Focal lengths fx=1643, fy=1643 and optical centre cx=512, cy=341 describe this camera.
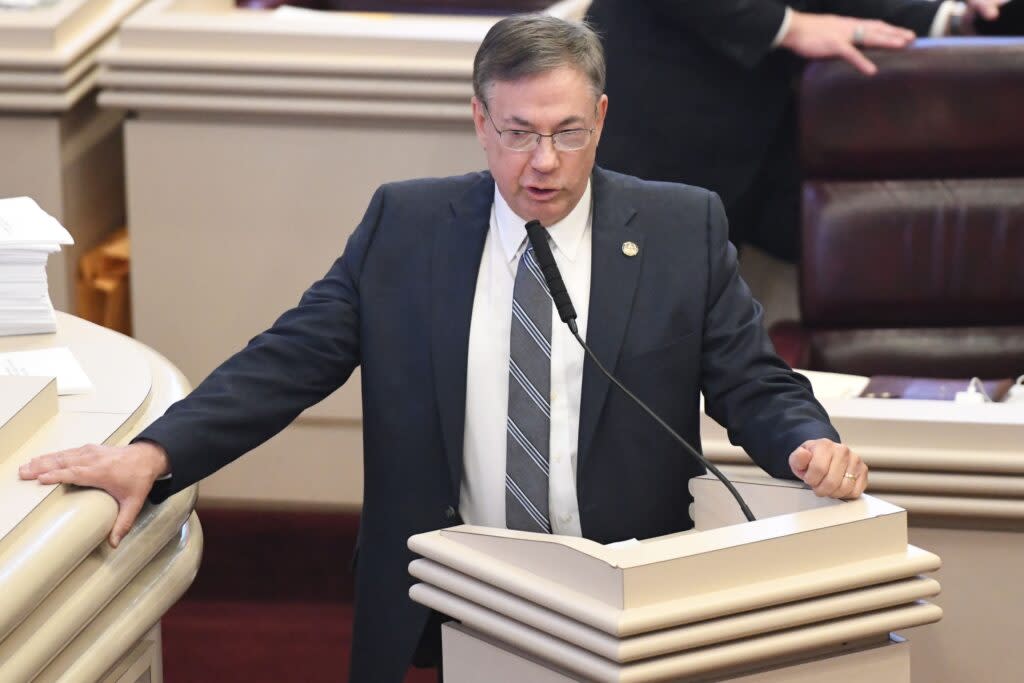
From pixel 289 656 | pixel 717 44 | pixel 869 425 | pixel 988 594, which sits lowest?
pixel 289 656

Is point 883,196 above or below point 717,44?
below

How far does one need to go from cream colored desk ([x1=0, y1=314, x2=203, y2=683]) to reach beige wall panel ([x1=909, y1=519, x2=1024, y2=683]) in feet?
3.26

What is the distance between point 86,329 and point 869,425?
1.03 metres

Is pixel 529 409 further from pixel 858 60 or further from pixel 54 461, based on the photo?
pixel 858 60

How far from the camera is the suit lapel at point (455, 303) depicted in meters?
1.83

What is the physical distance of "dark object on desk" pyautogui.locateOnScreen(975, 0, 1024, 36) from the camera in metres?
3.00

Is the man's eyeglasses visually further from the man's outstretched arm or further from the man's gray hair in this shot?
the man's outstretched arm

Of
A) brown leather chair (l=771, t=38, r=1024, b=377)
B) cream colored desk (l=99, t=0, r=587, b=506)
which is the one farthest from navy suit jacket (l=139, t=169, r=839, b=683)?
cream colored desk (l=99, t=0, r=587, b=506)

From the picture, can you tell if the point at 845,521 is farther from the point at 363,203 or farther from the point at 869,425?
the point at 363,203

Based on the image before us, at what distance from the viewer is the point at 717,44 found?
2.85m

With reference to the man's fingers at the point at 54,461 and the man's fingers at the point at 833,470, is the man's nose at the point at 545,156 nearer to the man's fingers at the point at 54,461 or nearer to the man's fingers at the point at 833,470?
the man's fingers at the point at 833,470

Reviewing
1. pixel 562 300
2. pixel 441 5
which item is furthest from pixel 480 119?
pixel 441 5

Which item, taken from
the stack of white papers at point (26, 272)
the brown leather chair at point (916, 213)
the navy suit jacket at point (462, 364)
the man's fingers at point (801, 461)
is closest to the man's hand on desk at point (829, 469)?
the man's fingers at point (801, 461)

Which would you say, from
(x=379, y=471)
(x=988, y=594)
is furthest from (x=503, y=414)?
(x=988, y=594)
